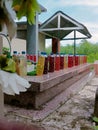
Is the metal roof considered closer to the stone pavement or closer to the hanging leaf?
the stone pavement

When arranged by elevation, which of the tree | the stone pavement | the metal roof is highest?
the metal roof

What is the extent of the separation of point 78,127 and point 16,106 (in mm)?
528

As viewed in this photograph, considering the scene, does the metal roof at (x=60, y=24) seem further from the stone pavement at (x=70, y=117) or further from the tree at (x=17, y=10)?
the tree at (x=17, y=10)

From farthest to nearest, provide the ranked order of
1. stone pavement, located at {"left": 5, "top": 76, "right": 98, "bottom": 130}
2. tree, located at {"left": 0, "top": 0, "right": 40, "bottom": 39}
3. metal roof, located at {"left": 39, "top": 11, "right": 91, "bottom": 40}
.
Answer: metal roof, located at {"left": 39, "top": 11, "right": 91, "bottom": 40} < stone pavement, located at {"left": 5, "top": 76, "right": 98, "bottom": 130} < tree, located at {"left": 0, "top": 0, "right": 40, "bottom": 39}

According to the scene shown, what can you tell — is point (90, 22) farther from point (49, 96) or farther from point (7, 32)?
point (7, 32)

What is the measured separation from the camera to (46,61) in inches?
79.7

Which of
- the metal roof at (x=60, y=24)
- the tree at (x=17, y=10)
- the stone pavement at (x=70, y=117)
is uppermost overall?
the metal roof at (x=60, y=24)

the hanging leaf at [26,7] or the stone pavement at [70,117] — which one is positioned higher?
the hanging leaf at [26,7]

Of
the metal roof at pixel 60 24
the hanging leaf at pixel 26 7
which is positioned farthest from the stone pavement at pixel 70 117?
the metal roof at pixel 60 24

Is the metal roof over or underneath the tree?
over

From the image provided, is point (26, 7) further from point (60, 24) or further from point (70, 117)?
point (60, 24)

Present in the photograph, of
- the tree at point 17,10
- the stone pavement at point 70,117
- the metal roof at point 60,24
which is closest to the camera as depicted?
the tree at point 17,10

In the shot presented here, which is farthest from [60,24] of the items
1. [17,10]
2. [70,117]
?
[17,10]

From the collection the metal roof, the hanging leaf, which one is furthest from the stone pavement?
the metal roof
